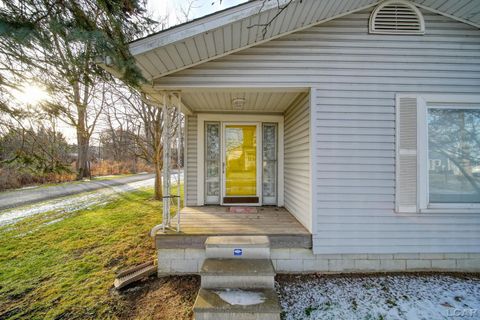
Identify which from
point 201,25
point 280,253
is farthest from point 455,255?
point 201,25

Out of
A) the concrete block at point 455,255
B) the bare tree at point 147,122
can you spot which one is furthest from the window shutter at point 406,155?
the bare tree at point 147,122

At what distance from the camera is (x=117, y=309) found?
2330mm

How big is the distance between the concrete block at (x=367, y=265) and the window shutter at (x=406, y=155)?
825 mm

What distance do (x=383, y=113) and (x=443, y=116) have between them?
2.89 feet

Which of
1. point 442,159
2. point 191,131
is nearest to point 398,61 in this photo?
point 442,159

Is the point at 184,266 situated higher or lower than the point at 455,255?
lower

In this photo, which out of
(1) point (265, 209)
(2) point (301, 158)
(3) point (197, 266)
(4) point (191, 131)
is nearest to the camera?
(3) point (197, 266)

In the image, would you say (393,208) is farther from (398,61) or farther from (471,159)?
(398,61)

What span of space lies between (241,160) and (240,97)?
5.24 feet

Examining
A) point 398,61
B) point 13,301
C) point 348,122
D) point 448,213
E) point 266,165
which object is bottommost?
point 13,301

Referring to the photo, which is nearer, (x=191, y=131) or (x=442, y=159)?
(x=442, y=159)

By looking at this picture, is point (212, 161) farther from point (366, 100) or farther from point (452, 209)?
point (452, 209)

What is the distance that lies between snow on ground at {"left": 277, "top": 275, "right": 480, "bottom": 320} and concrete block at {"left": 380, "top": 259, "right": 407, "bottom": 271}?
0.11m

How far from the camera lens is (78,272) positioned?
3006 millimetres
